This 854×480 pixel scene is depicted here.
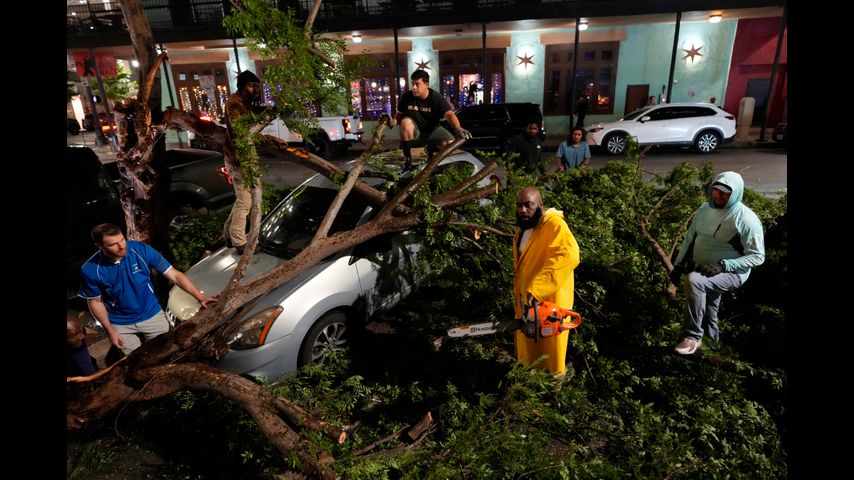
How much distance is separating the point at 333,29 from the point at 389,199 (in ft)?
48.5

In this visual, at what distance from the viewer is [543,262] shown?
3148mm

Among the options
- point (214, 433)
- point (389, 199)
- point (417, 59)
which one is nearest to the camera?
point (214, 433)

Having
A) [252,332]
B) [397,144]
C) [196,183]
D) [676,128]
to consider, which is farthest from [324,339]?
[397,144]

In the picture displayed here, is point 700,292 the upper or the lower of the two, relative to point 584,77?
lower

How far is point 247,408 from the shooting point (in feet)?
9.30

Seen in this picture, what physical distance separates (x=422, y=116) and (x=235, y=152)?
2882 millimetres

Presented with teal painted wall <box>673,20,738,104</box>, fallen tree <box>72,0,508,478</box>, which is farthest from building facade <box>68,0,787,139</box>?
fallen tree <box>72,0,508,478</box>

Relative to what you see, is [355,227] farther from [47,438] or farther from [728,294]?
[728,294]

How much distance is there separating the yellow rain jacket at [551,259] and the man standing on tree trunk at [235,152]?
10.9 feet

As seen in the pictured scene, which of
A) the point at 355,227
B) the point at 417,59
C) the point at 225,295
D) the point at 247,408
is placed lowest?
the point at 247,408

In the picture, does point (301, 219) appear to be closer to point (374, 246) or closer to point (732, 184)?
point (374, 246)

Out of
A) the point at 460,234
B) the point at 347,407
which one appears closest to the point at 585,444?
the point at 347,407

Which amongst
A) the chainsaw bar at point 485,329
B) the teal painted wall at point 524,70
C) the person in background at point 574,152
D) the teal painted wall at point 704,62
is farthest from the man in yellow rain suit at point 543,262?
the teal painted wall at point 704,62

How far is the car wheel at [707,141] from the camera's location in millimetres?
13734
